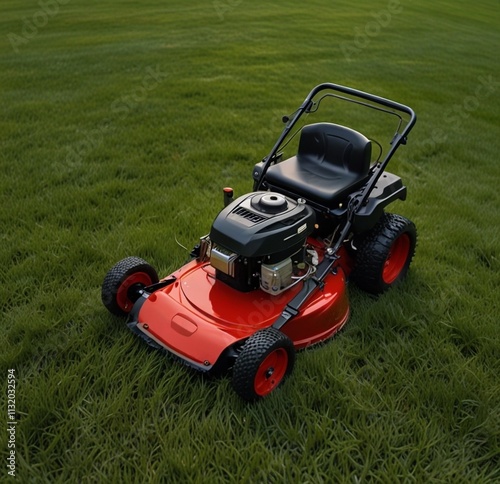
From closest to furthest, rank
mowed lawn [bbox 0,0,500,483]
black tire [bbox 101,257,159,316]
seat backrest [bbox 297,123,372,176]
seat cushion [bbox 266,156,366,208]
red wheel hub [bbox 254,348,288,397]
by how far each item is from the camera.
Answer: mowed lawn [bbox 0,0,500,483] < red wheel hub [bbox 254,348,288,397] < black tire [bbox 101,257,159,316] < seat cushion [bbox 266,156,366,208] < seat backrest [bbox 297,123,372,176]

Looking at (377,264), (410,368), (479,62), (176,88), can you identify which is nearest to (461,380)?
(410,368)

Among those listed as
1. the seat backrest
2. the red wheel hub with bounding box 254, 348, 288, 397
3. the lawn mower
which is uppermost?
the seat backrest

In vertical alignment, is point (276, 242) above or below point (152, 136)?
above

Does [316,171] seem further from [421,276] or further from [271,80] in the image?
[271,80]

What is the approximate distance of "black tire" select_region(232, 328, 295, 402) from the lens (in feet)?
8.29

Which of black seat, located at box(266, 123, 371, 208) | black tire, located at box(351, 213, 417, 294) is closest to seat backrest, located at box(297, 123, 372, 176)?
black seat, located at box(266, 123, 371, 208)

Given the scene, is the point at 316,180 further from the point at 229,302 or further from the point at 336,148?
the point at 229,302

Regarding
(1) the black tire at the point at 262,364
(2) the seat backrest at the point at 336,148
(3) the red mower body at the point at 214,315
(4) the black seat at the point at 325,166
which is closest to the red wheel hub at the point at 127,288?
(3) the red mower body at the point at 214,315

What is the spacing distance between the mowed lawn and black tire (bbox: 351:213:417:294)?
105 millimetres

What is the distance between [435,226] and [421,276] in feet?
2.90

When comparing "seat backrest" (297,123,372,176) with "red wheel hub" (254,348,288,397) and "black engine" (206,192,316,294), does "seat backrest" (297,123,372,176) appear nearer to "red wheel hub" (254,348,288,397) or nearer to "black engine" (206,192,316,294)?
"black engine" (206,192,316,294)

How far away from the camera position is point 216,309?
9.56 feet

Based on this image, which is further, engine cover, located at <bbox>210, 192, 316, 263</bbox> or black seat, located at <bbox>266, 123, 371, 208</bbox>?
black seat, located at <bbox>266, 123, 371, 208</bbox>

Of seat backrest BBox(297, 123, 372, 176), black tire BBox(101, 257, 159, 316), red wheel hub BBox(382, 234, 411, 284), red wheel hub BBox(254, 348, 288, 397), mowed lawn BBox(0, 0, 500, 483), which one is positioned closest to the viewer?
mowed lawn BBox(0, 0, 500, 483)
